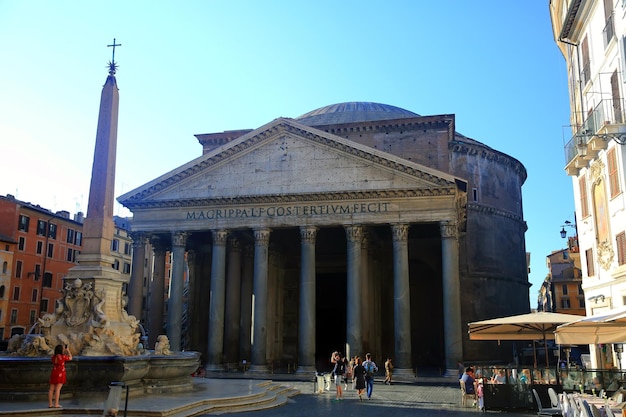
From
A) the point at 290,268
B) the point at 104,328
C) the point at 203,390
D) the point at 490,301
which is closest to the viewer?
the point at 104,328

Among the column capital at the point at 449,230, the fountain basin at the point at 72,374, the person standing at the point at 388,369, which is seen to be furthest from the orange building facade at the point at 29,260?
the fountain basin at the point at 72,374

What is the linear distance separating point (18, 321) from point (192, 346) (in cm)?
1500

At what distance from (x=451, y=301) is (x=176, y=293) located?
1200 cm

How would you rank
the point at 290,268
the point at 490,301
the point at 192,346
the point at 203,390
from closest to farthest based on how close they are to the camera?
the point at 203,390 < the point at 192,346 < the point at 290,268 < the point at 490,301

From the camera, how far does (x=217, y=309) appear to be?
26.7 meters

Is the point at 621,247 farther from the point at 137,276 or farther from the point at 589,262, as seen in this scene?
the point at 137,276

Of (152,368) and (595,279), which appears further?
(595,279)

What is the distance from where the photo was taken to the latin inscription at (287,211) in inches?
1027

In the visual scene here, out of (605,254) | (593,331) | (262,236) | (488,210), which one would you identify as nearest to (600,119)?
(605,254)

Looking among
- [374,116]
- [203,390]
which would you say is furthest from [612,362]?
[374,116]

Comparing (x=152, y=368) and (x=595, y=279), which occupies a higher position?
(x=595, y=279)

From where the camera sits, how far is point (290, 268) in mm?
34906

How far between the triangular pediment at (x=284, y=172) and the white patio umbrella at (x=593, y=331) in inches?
532

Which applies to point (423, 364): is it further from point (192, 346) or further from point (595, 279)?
point (595, 279)
